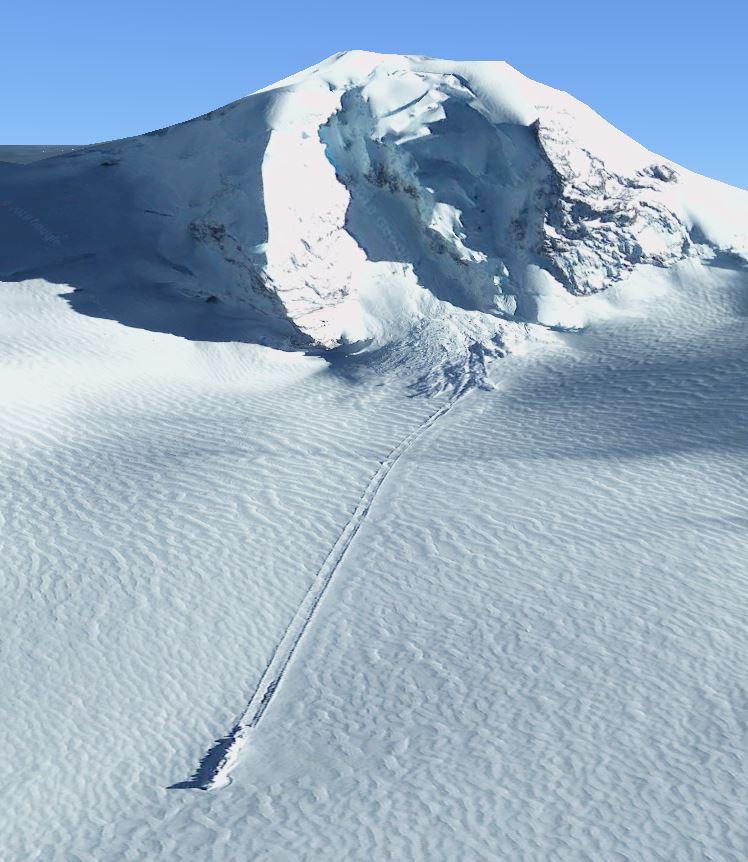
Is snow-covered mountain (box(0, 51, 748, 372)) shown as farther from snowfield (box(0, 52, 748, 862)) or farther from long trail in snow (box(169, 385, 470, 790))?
long trail in snow (box(169, 385, 470, 790))

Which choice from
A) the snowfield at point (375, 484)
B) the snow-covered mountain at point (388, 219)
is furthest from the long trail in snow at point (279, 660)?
the snow-covered mountain at point (388, 219)

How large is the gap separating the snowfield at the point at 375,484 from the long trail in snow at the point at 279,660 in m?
0.04

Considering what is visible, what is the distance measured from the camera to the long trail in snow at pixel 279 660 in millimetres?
9664

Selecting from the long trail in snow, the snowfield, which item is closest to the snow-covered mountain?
the snowfield

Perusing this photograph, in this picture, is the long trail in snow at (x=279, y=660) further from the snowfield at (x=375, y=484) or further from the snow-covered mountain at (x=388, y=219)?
the snow-covered mountain at (x=388, y=219)

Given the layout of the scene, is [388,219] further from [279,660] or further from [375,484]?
[279,660]

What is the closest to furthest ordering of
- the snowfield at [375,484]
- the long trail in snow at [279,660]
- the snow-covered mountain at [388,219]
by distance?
1. the snowfield at [375,484]
2. the long trail in snow at [279,660]
3. the snow-covered mountain at [388,219]

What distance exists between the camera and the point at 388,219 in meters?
22.2

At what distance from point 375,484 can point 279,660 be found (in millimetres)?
4829

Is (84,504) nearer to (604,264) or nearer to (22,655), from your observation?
(22,655)

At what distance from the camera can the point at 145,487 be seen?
15.6 metres

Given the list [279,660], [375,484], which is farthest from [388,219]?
[279,660]

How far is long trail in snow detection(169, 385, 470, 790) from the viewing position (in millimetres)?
9664

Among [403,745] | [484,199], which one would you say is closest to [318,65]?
[484,199]
